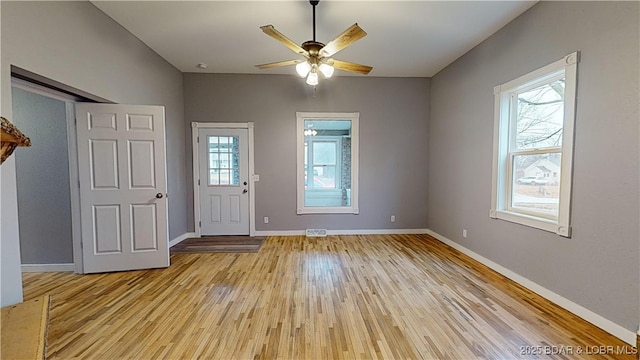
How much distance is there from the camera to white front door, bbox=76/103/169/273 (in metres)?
3.08

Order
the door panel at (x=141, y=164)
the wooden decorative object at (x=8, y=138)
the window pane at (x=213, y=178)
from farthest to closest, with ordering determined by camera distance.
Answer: the window pane at (x=213, y=178) → the door panel at (x=141, y=164) → the wooden decorative object at (x=8, y=138)

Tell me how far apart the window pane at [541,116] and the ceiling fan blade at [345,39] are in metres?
2.00

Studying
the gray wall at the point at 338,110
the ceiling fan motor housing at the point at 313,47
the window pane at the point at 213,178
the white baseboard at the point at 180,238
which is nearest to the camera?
the ceiling fan motor housing at the point at 313,47

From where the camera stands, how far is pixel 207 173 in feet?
16.0

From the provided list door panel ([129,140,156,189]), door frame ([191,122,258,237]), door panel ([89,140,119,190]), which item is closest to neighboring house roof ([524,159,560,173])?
door frame ([191,122,258,237])

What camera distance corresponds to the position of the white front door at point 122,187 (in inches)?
121

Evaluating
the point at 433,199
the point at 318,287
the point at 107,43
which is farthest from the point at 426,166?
the point at 107,43

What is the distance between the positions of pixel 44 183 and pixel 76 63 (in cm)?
165

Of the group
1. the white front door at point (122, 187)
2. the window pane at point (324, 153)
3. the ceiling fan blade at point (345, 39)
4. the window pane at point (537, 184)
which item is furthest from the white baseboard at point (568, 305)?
the white front door at point (122, 187)

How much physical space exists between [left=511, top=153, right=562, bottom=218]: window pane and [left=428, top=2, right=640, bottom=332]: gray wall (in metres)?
0.26

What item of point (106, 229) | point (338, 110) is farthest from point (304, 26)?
point (106, 229)

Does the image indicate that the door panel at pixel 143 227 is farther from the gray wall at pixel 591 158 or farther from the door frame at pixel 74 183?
the gray wall at pixel 591 158

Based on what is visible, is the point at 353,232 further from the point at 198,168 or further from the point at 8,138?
the point at 8,138

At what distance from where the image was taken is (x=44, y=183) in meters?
3.18
